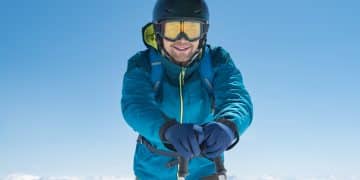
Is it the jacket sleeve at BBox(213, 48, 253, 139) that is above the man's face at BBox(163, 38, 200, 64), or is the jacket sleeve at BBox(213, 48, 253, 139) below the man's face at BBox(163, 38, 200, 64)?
below

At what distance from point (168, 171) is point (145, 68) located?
1456 millimetres

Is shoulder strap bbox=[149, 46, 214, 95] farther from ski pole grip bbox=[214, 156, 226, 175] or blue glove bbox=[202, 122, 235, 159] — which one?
blue glove bbox=[202, 122, 235, 159]

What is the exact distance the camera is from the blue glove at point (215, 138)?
3.99m

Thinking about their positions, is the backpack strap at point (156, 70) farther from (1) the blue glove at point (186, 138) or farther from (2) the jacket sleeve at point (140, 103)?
(1) the blue glove at point (186, 138)

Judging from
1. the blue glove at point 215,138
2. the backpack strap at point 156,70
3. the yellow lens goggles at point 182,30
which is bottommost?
the blue glove at point 215,138

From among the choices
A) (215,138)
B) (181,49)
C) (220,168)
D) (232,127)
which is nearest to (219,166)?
(220,168)

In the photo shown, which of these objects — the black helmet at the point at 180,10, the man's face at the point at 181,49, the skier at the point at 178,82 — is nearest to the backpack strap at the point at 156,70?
the skier at the point at 178,82

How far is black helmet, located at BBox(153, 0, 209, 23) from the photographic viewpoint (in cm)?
544

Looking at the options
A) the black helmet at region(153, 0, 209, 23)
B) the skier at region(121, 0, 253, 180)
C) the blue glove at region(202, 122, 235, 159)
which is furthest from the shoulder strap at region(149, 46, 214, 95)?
the blue glove at region(202, 122, 235, 159)

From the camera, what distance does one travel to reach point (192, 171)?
20.3 ft

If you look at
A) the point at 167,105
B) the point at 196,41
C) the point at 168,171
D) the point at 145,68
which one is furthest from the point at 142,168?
the point at 196,41

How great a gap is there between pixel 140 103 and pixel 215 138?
3.58 ft

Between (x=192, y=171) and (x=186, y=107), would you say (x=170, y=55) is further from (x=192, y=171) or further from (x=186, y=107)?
(x=192, y=171)

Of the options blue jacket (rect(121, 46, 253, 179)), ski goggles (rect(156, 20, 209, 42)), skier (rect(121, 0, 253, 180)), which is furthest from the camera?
ski goggles (rect(156, 20, 209, 42))
